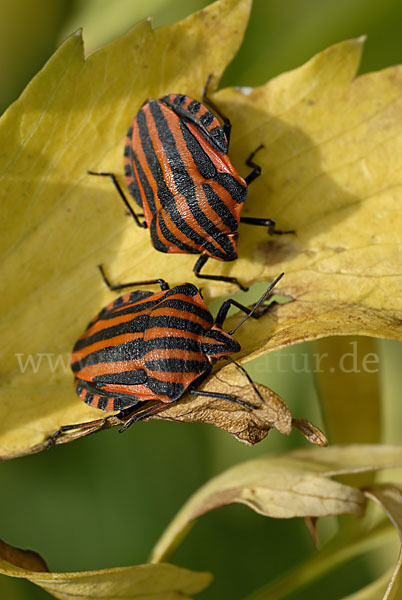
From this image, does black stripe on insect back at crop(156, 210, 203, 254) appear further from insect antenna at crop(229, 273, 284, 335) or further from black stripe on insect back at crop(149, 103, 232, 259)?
insect antenna at crop(229, 273, 284, 335)

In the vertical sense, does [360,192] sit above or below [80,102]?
below

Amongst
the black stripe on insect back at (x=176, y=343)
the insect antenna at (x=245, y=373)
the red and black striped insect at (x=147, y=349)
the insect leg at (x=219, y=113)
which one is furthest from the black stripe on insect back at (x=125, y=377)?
the insect leg at (x=219, y=113)

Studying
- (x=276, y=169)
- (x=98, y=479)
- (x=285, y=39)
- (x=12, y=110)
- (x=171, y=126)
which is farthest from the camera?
(x=98, y=479)

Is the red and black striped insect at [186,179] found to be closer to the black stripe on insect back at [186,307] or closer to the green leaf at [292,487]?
the black stripe on insect back at [186,307]

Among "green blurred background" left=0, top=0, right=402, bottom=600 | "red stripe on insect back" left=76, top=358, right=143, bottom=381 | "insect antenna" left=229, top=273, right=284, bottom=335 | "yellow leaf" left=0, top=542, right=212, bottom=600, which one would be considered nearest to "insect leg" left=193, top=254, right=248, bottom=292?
"insect antenna" left=229, top=273, right=284, bottom=335

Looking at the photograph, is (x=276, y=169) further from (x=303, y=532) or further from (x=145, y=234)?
(x=303, y=532)

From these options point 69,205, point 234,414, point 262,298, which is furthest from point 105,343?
point 234,414

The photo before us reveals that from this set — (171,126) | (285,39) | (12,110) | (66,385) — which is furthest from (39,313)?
(285,39)

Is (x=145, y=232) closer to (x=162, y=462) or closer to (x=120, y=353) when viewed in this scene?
(x=120, y=353)
